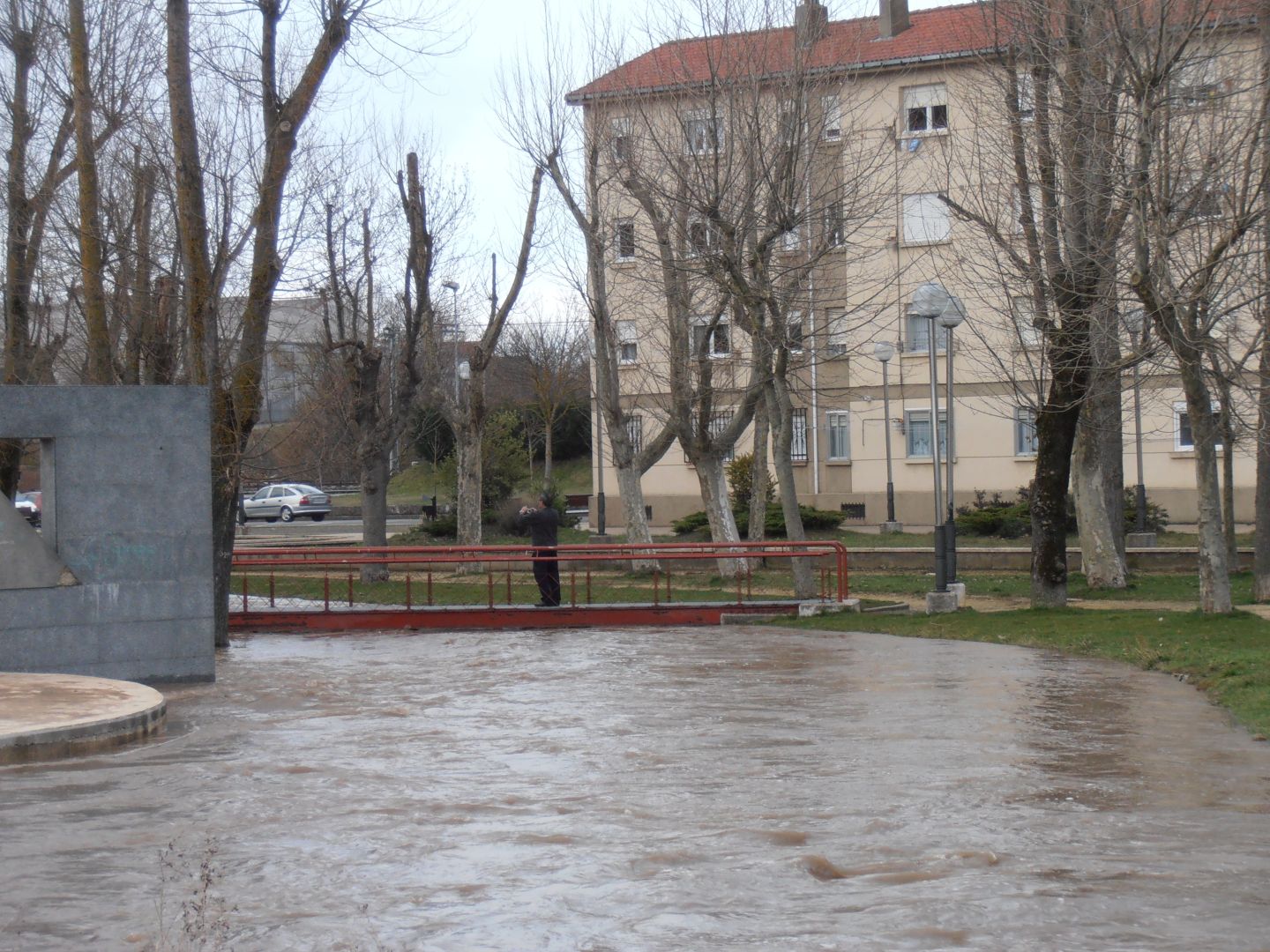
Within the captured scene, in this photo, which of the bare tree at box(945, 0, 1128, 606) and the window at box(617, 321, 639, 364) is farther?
the window at box(617, 321, 639, 364)

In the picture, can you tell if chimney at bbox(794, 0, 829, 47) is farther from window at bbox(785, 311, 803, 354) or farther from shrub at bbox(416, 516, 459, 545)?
shrub at bbox(416, 516, 459, 545)

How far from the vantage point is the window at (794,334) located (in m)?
20.0

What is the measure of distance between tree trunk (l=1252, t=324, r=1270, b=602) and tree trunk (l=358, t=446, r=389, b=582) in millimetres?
15109

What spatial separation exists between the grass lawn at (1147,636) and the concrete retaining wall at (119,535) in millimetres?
8449

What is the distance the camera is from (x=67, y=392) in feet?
42.4

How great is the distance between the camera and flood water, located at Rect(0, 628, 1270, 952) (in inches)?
237

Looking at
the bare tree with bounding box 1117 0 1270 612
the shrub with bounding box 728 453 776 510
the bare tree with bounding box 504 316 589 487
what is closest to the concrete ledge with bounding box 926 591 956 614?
the bare tree with bounding box 1117 0 1270 612

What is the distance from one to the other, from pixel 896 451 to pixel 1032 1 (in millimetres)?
23538

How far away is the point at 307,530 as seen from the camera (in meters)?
47.2

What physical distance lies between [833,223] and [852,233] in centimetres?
36

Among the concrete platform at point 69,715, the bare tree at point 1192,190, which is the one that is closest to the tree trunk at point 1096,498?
the bare tree at point 1192,190

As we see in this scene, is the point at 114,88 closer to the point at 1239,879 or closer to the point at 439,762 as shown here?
the point at 439,762

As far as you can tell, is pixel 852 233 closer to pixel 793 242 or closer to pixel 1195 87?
pixel 793 242

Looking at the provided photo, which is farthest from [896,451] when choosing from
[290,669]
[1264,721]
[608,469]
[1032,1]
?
[1264,721]
